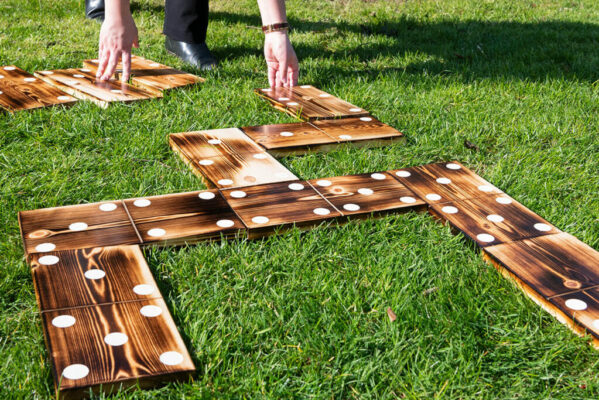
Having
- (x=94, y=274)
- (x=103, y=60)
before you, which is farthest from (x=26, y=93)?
(x=94, y=274)

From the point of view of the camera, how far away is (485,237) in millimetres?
2174

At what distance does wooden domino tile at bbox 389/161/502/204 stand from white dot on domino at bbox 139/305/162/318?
1.19 metres

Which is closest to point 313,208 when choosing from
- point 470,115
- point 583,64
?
point 470,115

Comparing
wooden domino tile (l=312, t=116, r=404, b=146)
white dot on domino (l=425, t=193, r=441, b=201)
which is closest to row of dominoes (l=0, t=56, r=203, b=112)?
wooden domino tile (l=312, t=116, r=404, b=146)

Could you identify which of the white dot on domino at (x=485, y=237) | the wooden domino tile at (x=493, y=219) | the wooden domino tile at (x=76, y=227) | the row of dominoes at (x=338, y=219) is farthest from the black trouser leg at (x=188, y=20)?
the white dot on domino at (x=485, y=237)

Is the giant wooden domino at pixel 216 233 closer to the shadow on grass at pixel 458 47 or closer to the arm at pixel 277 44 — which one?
the arm at pixel 277 44

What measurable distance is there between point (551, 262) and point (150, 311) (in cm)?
129

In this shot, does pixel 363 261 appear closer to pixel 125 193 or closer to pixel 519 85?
pixel 125 193

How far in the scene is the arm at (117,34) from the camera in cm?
303

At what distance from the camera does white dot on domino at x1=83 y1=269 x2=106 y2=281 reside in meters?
1.83

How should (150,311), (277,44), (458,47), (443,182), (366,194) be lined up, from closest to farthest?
(150,311) < (366,194) < (443,182) < (277,44) < (458,47)

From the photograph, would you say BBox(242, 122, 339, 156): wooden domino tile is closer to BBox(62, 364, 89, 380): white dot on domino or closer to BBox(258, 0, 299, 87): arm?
BBox(258, 0, 299, 87): arm

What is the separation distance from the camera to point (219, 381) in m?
1.53

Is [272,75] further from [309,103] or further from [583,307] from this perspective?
[583,307]
